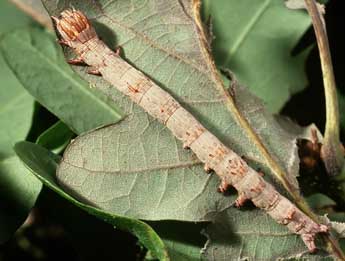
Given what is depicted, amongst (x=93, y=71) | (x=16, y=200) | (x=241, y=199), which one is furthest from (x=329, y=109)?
(x=16, y=200)

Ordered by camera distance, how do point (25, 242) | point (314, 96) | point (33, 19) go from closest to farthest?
point (314, 96), point (33, 19), point (25, 242)

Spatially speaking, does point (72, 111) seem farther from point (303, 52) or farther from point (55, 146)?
point (303, 52)

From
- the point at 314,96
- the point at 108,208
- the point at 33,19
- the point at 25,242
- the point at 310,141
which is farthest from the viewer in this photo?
the point at 25,242

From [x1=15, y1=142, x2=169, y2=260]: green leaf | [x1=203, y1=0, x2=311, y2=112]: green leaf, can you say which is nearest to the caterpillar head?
[x1=15, y1=142, x2=169, y2=260]: green leaf

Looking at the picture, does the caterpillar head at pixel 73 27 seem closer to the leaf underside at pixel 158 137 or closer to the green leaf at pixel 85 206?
the leaf underside at pixel 158 137

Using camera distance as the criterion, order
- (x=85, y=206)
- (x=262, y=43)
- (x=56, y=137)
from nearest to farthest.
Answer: (x=85, y=206), (x=56, y=137), (x=262, y=43)

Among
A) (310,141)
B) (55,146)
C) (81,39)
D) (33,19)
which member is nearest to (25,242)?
(55,146)

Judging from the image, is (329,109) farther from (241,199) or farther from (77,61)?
(77,61)
